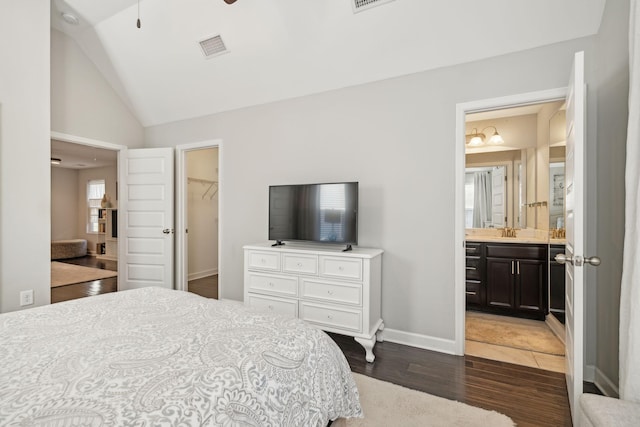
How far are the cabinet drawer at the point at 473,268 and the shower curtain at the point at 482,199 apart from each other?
32.5 inches

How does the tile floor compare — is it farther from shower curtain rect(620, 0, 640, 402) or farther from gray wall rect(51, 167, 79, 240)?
gray wall rect(51, 167, 79, 240)

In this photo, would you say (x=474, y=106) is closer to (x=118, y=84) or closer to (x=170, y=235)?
(x=170, y=235)

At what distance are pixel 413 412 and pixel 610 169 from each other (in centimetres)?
204

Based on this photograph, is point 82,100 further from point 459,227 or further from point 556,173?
point 556,173

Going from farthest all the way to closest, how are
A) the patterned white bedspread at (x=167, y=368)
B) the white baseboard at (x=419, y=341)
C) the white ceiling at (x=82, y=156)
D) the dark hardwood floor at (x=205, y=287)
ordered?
the white ceiling at (x=82, y=156)
the dark hardwood floor at (x=205, y=287)
the white baseboard at (x=419, y=341)
the patterned white bedspread at (x=167, y=368)

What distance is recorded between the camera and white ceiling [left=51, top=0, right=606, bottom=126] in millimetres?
2277

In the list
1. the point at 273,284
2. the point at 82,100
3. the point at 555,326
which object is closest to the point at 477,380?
the point at 555,326

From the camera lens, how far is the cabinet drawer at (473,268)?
11.9ft

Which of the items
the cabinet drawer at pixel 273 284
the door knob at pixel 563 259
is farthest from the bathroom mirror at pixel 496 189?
the cabinet drawer at pixel 273 284

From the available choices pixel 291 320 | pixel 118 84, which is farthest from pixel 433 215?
pixel 118 84

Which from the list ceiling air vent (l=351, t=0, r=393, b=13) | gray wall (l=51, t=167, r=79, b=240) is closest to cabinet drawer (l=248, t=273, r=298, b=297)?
ceiling air vent (l=351, t=0, r=393, b=13)

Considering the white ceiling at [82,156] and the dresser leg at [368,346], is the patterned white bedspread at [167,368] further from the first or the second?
the white ceiling at [82,156]

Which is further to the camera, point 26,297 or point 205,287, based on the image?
point 205,287

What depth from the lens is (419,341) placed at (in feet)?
8.91
